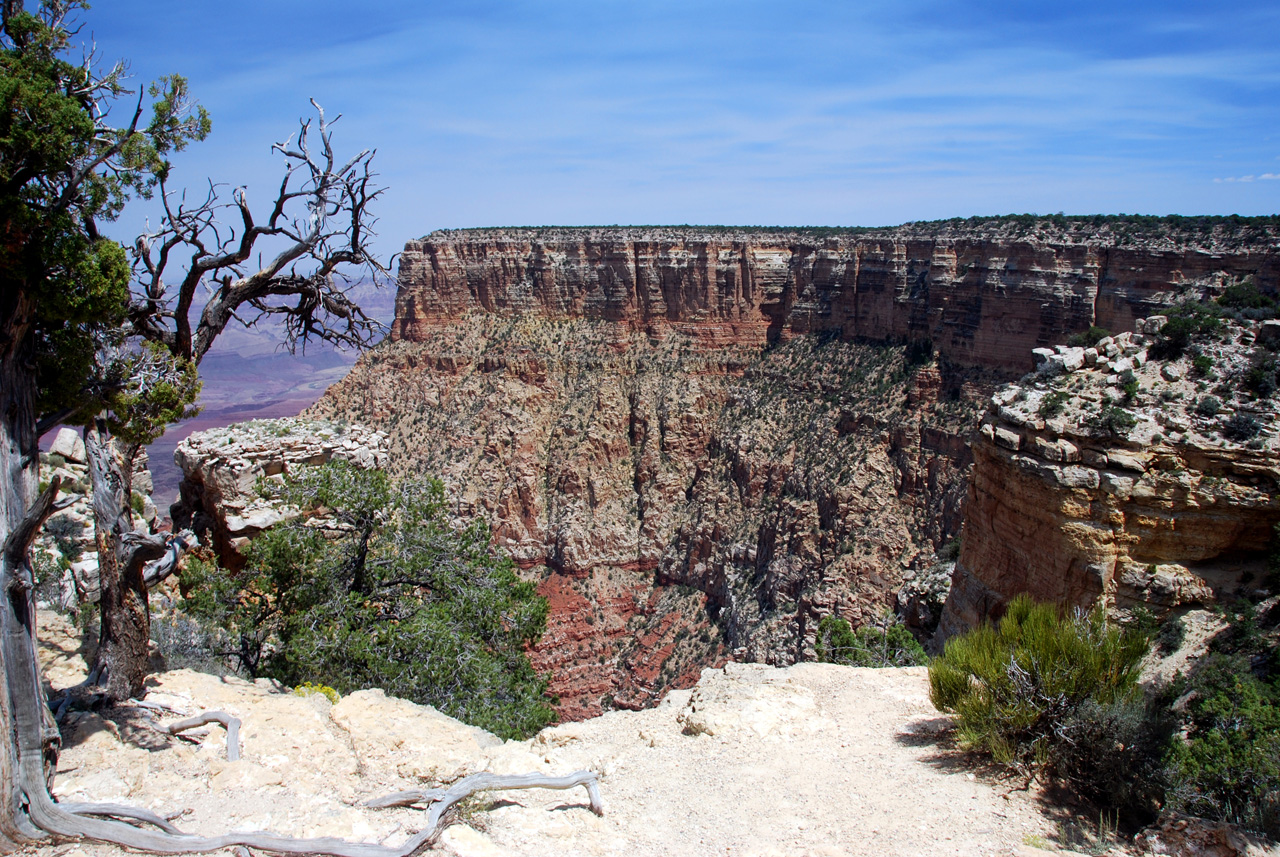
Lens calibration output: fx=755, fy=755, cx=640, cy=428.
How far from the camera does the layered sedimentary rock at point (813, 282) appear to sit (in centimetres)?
3359

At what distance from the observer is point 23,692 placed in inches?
266

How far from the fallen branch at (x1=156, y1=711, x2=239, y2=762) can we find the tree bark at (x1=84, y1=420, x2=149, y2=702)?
2.31 ft

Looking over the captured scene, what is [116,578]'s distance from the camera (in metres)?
7.91

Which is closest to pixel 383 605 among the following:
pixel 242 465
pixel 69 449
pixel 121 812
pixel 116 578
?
pixel 242 465

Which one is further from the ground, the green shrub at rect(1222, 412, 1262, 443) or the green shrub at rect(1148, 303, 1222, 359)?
the green shrub at rect(1148, 303, 1222, 359)

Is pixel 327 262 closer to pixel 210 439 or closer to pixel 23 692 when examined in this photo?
pixel 23 692

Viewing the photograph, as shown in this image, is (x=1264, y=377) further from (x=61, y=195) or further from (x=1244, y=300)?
(x=61, y=195)

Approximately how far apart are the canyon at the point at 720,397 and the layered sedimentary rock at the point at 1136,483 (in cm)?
933

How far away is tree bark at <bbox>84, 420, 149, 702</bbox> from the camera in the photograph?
7.82 metres

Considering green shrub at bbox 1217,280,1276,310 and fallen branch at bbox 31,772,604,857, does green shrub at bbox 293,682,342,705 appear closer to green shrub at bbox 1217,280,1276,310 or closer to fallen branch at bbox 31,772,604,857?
fallen branch at bbox 31,772,604,857

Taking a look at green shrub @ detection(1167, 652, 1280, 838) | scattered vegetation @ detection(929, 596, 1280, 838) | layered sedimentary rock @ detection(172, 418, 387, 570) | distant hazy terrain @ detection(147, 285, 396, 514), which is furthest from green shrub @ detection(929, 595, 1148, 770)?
distant hazy terrain @ detection(147, 285, 396, 514)

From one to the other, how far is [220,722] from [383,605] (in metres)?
5.02

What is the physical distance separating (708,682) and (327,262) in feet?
28.9

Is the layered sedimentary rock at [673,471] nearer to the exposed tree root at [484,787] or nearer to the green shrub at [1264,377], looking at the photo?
the green shrub at [1264,377]
